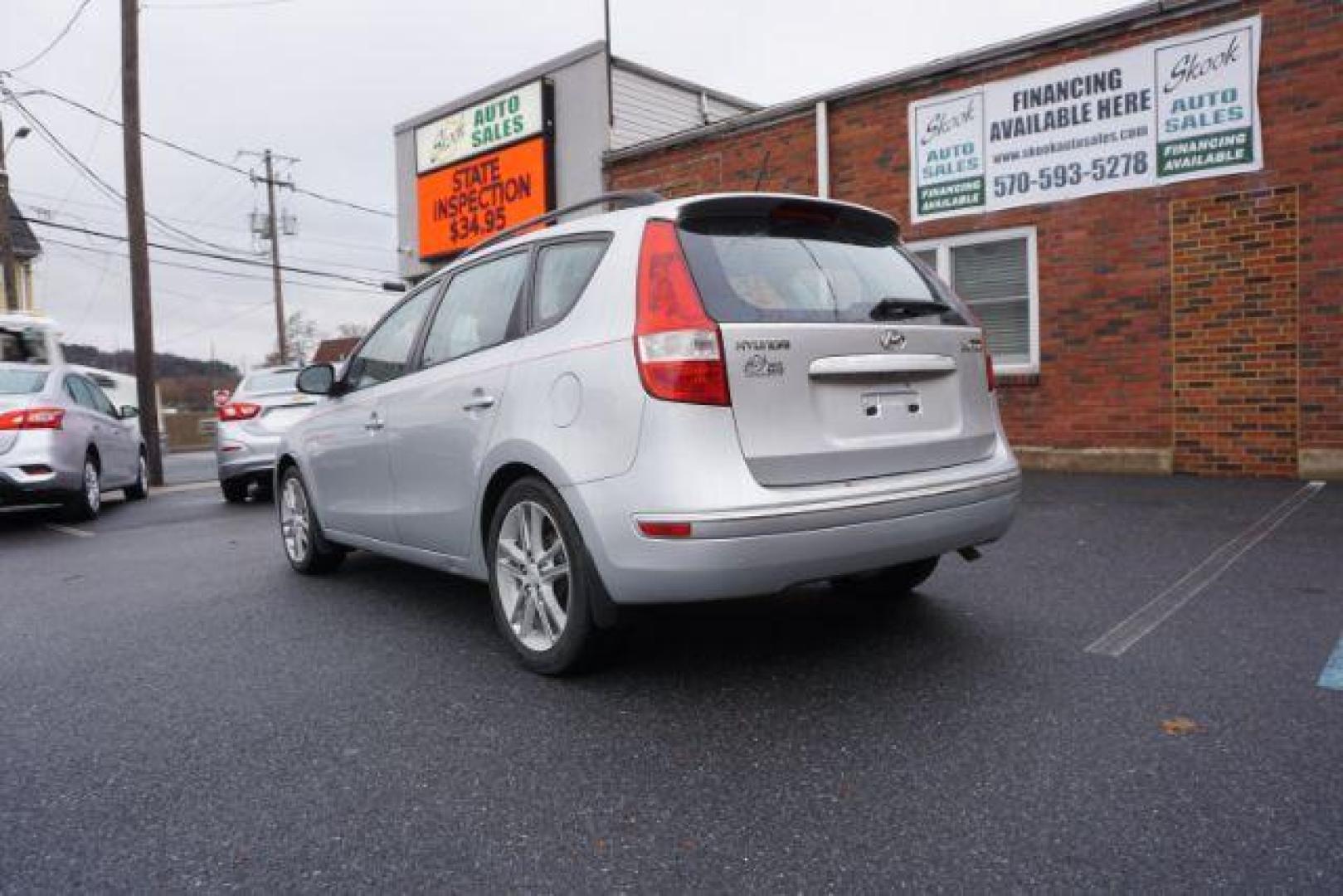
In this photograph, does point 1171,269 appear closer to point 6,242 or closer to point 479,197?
point 479,197

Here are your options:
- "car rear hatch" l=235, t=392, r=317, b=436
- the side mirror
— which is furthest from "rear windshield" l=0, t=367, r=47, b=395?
the side mirror

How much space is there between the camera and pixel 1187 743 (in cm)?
266

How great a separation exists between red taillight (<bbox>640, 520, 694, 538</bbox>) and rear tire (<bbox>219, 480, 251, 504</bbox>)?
28.5 feet

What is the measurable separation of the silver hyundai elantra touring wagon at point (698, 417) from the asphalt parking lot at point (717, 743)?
0.43m

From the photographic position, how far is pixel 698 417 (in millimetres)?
2920

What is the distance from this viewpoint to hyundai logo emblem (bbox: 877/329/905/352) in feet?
10.8

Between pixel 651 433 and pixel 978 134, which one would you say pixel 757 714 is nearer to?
pixel 651 433

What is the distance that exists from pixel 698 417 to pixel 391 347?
2355 mm

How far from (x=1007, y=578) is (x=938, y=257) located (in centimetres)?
605

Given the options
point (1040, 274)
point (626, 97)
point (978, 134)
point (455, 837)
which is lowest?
point (455, 837)

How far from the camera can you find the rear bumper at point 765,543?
9.39 feet

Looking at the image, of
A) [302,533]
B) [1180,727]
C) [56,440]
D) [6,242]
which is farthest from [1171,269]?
[6,242]

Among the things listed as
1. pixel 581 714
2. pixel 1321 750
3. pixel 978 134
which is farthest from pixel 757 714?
pixel 978 134

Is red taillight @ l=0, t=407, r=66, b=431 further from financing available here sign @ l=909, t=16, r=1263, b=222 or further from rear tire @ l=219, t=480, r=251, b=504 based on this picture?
financing available here sign @ l=909, t=16, r=1263, b=222
